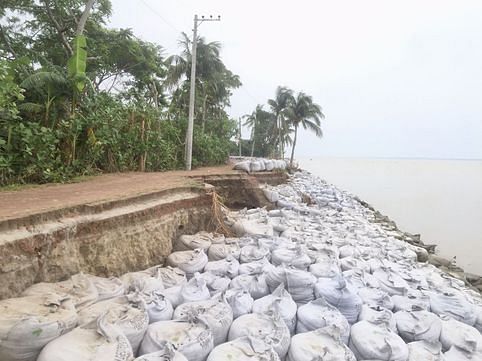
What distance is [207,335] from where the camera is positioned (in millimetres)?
2402

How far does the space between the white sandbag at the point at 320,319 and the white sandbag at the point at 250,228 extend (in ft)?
7.44

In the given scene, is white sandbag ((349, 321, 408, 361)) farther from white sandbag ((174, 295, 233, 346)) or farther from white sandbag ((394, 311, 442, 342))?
white sandbag ((174, 295, 233, 346))

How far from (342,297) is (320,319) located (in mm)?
461

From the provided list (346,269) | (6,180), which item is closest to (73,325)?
(346,269)

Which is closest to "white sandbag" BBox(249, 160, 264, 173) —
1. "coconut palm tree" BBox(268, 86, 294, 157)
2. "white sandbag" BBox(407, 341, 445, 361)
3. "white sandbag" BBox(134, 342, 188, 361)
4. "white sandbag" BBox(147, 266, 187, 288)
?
"white sandbag" BBox(147, 266, 187, 288)

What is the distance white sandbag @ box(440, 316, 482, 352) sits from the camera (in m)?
2.86

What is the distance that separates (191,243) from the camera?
458 centimetres

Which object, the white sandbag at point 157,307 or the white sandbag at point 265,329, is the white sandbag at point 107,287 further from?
the white sandbag at point 265,329

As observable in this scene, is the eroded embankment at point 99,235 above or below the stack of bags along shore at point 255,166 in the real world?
below

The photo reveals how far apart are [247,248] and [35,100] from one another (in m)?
4.62

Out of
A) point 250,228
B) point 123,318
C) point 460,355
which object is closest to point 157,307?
point 123,318

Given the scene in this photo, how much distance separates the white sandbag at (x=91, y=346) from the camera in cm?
198

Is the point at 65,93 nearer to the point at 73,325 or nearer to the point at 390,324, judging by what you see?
the point at 73,325

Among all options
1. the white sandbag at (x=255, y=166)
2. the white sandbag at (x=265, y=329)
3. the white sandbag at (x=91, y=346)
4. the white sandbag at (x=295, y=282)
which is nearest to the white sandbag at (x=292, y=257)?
the white sandbag at (x=295, y=282)
